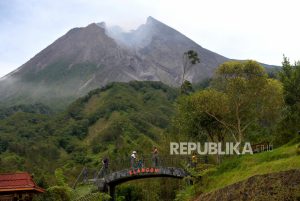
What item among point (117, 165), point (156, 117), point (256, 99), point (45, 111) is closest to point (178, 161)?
point (117, 165)

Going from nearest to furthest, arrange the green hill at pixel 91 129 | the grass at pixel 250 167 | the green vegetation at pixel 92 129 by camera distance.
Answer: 1. the grass at pixel 250 167
2. the green vegetation at pixel 92 129
3. the green hill at pixel 91 129

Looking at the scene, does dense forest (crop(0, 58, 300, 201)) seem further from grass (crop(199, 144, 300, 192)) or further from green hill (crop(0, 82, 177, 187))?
grass (crop(199, 144, 300, 192))

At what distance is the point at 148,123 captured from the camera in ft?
380

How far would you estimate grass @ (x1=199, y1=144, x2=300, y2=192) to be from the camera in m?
22.4

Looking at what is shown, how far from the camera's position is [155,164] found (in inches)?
1527

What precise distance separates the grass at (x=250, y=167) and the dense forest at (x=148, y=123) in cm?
79

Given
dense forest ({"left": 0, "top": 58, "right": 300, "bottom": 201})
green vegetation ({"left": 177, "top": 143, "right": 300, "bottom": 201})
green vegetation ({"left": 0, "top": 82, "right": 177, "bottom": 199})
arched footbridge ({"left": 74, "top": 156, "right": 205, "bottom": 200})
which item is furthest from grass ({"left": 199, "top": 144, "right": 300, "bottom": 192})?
green vegetation ({"left": 0, "top": 82, "right": 177, "bottom": 199})

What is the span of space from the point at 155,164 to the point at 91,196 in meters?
10.6

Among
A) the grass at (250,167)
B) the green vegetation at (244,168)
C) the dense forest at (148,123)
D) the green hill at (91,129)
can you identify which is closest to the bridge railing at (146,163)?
the dense forest at (148,123)

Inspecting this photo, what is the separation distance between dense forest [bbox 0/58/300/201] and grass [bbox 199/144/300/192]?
79 centimetres

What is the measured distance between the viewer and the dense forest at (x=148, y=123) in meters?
41.2

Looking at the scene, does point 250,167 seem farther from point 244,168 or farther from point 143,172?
point 143,172

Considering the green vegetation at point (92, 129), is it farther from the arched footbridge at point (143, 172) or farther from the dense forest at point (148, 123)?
the arched footbridge at point (143, 172)

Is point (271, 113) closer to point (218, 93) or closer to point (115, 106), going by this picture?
point (218, 93)
